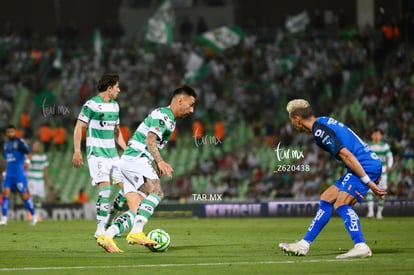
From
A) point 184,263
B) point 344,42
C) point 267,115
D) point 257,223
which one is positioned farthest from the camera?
point 344,42

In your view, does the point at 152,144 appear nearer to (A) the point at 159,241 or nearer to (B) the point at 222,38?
(A) the point at 159,241

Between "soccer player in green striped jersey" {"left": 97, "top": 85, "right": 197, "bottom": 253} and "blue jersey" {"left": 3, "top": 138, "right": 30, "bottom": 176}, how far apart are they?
1179 centimetres

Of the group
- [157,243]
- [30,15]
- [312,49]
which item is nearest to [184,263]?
[157,243]

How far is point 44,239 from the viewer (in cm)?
1917

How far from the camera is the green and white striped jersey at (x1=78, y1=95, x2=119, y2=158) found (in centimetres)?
1742

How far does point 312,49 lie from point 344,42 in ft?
4.36

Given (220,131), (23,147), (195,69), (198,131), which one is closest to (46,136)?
(198,131)

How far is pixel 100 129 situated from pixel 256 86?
22.1 m

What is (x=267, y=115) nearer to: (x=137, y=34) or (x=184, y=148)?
(x=184, y=148)

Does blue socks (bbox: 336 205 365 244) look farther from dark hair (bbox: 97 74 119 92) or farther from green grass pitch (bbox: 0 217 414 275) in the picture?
dark hair (bbox: 97 74 119 92)

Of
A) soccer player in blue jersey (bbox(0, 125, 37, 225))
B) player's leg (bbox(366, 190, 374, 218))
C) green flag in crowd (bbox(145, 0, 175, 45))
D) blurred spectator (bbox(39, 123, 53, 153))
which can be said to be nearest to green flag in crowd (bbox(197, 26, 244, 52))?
green flag in crowd (bbox(145, 0, 175, 45))

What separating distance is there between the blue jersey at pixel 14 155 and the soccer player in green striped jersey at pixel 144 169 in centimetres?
1179

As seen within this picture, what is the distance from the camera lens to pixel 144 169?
15.0 meters

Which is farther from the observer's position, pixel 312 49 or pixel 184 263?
pixel 312 49
